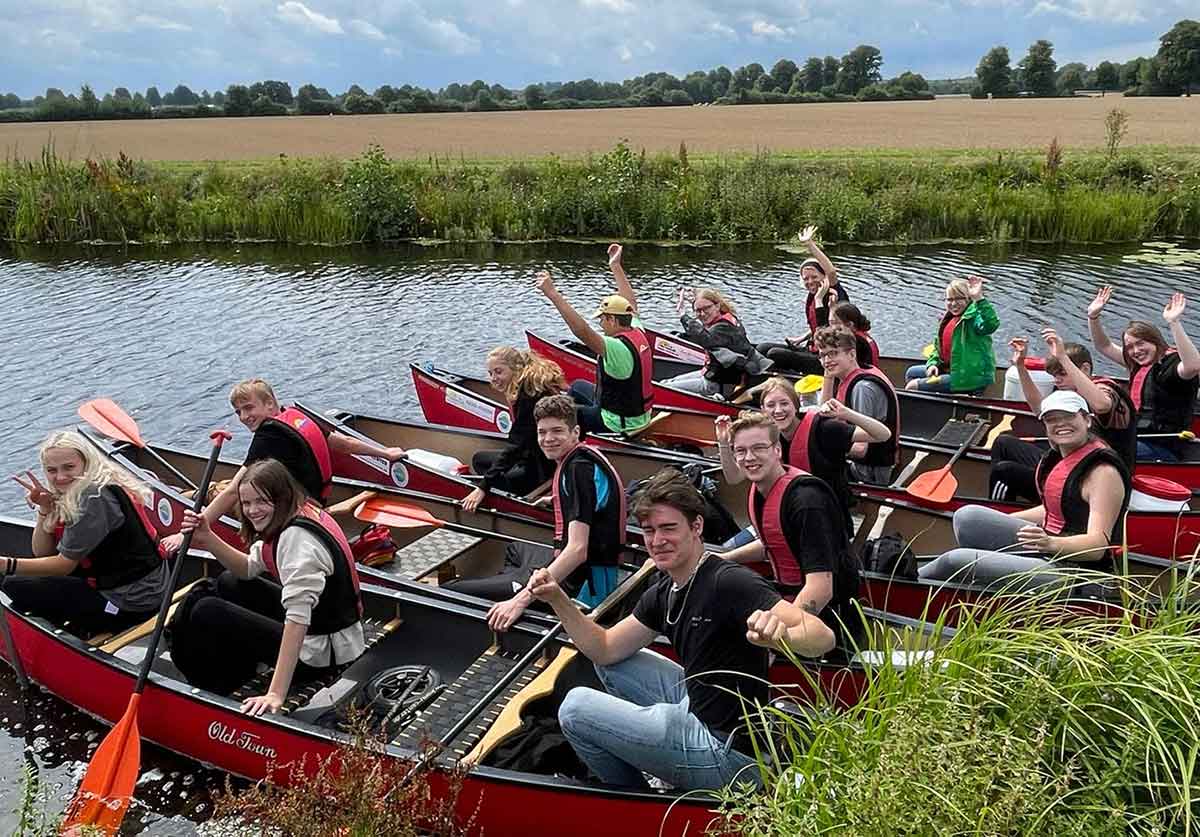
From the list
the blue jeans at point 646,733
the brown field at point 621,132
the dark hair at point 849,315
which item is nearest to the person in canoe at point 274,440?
the blue jeans at point 646,733

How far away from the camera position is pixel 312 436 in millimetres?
7805

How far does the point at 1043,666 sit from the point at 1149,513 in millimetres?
4879

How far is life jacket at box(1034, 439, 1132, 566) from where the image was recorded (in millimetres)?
5902

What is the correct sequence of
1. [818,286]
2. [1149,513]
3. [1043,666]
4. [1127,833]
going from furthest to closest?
[818,286]
[1149,513]
[1043,666]
[1127,833]

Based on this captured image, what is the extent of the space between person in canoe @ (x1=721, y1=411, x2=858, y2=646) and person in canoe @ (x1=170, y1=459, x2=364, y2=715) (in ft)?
7.56

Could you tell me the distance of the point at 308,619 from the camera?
5.38 meters

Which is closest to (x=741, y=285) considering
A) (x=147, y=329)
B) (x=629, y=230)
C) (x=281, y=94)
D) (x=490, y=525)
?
(x=629, y=230)

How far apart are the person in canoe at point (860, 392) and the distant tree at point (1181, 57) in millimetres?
71403

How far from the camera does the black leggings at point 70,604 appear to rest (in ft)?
21.4

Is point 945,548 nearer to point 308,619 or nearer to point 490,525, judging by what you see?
point 490,525

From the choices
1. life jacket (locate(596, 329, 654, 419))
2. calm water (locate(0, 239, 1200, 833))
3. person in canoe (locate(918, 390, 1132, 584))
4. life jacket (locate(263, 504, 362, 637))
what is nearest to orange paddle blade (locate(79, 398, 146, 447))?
calm water (locate(0, 239, 1200, 833))

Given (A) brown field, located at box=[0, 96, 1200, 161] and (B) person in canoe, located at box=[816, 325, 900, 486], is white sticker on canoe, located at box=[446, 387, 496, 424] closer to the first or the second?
(B) person in canoe, located at box=[816, 325, 900, 486]

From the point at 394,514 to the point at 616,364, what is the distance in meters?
2.53

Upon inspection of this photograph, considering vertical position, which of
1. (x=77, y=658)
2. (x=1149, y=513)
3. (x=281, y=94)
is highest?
(x=281, y=94)
